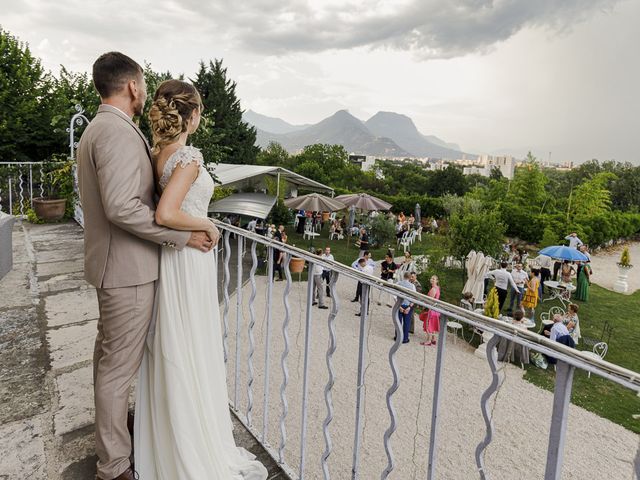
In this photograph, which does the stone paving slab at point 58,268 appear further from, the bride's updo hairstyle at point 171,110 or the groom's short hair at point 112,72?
the bride's updo hairstyle at point 171,110

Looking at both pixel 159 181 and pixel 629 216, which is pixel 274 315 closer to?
pixel 159 181

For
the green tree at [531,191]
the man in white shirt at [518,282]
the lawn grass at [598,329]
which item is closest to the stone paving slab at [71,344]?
the lawn grass at [598,329]

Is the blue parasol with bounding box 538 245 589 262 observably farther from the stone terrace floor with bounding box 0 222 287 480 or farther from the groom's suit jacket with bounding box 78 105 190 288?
the groom's suit jacket with bounding box 78 105 190 288

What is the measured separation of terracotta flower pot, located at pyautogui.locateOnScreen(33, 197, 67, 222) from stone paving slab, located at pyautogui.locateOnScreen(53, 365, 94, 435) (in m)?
6.30

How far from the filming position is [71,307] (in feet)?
12.0

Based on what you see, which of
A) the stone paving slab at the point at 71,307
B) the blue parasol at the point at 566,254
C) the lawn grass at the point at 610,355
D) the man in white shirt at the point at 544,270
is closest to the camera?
the stone paving slab at the point at 71,307

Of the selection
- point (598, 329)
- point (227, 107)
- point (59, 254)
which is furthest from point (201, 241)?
point (227, 107)

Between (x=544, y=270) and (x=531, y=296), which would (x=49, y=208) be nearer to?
(x=531, y=296)

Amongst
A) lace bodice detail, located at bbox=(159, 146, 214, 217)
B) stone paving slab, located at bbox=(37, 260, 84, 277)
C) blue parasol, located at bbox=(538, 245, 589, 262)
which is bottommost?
blue parasol, located at bbox=(538, 245, 589, 262)

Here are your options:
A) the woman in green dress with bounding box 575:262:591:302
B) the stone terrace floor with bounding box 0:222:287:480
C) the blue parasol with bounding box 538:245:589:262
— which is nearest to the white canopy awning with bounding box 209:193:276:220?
the blue parasol with bounding box 538:245:589:262

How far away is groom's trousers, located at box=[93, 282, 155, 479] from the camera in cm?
166

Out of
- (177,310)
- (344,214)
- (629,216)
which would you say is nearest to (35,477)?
(177,310)

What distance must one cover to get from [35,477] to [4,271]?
3479 millimetres

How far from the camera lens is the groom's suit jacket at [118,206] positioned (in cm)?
154
